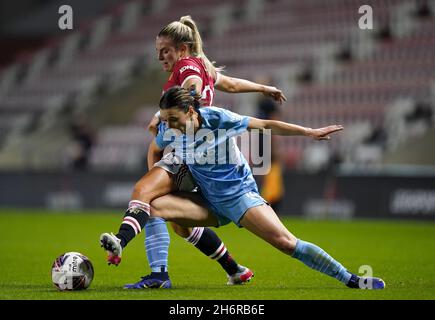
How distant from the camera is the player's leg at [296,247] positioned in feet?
23.1

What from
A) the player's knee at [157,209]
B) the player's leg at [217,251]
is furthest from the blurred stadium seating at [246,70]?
the player's knee at [157,209]

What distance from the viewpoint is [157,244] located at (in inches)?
291

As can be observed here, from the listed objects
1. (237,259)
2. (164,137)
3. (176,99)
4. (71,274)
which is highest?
(176,99)

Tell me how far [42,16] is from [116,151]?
8703 millimetres

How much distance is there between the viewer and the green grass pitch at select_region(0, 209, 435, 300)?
695 centimetres

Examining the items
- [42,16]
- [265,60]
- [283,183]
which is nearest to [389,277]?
[283,183]

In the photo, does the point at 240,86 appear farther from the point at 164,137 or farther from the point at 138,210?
A: the point at 138,210

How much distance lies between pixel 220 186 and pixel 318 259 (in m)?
0.91

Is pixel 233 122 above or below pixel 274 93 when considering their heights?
below

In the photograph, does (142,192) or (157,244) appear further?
(157,244)

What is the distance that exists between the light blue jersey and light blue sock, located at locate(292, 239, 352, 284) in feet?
1.58

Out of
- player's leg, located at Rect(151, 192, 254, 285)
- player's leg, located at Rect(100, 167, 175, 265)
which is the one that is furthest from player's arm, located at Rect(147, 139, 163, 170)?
player's leg, located at Rect(151, 192, 254, 285)

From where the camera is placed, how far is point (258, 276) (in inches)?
331

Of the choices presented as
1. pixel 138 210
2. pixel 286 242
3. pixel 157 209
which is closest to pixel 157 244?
pixel 157 209
